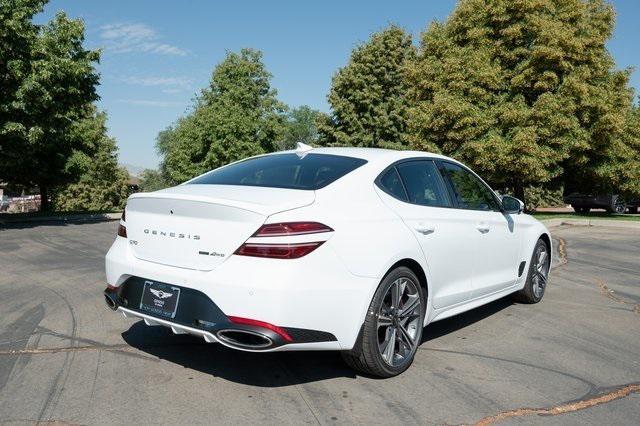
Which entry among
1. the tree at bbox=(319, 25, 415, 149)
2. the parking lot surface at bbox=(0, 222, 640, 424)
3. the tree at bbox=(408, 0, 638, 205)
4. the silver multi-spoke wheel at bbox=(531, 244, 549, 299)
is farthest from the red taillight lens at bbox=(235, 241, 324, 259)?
the tree at bbox=(319, 25, 415, 149)

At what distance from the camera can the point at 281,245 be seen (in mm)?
3336

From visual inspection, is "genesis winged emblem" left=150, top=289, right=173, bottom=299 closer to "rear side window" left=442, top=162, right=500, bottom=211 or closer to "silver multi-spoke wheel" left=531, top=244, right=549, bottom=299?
"rear side window" left=442, top=162, right=500, bottom=211

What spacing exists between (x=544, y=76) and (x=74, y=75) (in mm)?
17771

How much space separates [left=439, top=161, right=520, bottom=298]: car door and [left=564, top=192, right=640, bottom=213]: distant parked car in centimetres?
3037

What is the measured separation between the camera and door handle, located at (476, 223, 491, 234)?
517cm

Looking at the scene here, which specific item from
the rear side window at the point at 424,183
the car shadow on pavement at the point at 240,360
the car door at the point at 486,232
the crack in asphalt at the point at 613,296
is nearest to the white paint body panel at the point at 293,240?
the rear side window at the point at 424,183

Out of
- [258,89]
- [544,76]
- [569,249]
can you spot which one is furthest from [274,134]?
[569,249]

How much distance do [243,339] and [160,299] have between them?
676 millimetres

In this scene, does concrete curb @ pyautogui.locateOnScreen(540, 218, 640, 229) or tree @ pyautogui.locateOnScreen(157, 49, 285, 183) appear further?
tree @ pyautogui.locateOnScreen(157, 49, 285, 183)

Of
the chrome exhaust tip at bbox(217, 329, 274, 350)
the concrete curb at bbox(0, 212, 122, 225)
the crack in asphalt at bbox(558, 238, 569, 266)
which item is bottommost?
the concrete curb at bbox(0, 212, 122, 225)

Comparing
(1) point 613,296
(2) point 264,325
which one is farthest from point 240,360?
(1) point 613,296

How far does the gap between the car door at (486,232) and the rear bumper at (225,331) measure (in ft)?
7.06

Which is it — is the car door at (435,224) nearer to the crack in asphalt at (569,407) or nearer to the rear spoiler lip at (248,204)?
the rear spoiler lip at (248,204)

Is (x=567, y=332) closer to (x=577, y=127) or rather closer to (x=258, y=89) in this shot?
(x=577, y=127)
